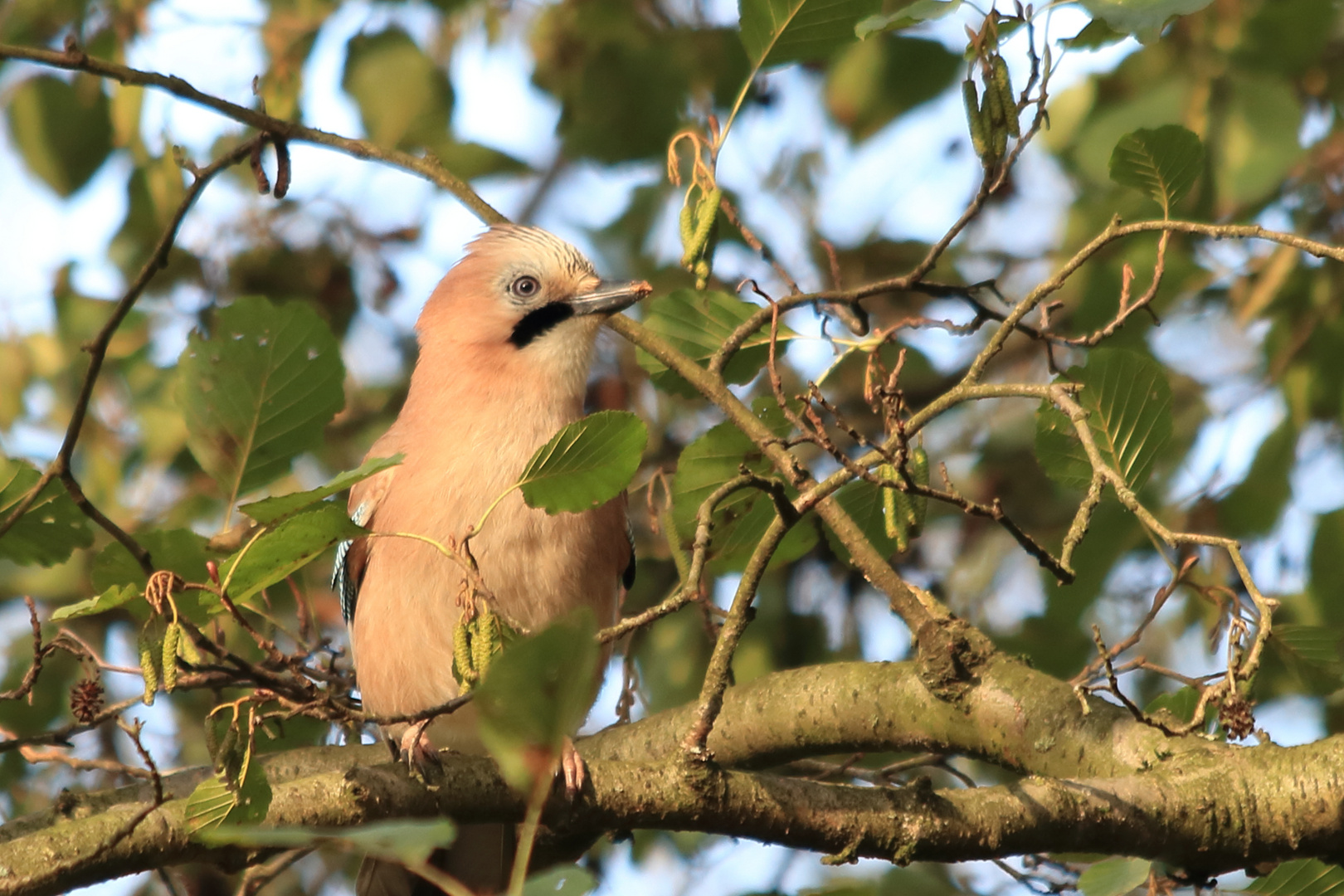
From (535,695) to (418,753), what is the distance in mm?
1372

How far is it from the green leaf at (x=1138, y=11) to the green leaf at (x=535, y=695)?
142cm

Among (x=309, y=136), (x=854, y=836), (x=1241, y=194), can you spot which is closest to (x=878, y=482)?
(x=854, y=836)

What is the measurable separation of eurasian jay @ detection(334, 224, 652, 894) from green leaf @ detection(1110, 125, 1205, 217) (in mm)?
1561

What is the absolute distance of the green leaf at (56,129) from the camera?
188 inches

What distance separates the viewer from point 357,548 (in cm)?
436

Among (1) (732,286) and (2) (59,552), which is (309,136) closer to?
(2) (59,552)

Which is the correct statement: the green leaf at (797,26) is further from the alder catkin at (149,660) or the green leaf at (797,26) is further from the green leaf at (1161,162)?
→ the alder catkin at (149,660)

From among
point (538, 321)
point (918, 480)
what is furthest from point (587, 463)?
point (538, 321)

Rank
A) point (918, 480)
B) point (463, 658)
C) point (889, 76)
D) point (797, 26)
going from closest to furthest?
point (463, 658) → point (918, 480) → point (797, 26) → point (889, 76)

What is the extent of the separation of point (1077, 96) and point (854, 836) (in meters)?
3.73

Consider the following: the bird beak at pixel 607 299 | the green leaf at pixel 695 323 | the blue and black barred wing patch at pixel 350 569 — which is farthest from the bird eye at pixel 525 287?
the green leaf at pixel 695 323

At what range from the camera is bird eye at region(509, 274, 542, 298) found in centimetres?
463

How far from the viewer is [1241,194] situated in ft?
13.9

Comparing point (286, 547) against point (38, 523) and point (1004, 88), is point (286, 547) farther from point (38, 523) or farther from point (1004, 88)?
point (1004, 88)
